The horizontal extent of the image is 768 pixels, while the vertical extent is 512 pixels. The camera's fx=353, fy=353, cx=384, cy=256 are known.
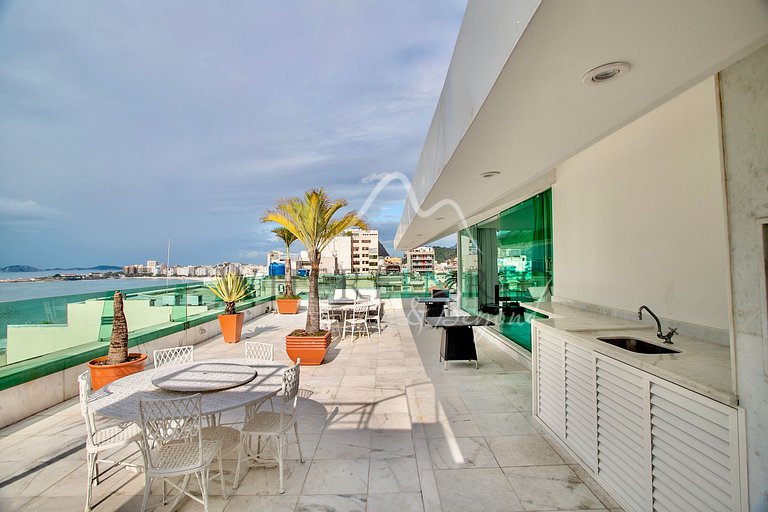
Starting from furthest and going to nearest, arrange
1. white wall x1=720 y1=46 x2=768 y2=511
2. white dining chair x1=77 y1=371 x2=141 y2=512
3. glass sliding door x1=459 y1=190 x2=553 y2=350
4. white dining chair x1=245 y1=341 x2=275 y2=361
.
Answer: glass sliding door x1=459 y1=190 x2=553 y2=350
white dining chair x1=245 y1=341 x2=275 y2=361
white dining chair x1=77 y1=371 x2=141 y2=512
white wall x1=720 y1=46 x2=768 y2=511

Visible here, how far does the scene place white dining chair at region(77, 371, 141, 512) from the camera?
2.31 metres

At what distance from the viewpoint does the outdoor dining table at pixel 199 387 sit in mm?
2348

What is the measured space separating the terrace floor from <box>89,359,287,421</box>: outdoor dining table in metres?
0.66

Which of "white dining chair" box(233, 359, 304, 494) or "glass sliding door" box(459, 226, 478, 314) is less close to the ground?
"glass sliding door" box(459, 226, 478, 314)

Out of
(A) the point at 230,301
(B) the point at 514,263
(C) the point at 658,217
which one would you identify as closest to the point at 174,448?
(C) the point at 658,217

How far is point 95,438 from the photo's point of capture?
97.3 inches

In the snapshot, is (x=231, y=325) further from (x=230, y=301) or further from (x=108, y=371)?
(x=108, y=371)

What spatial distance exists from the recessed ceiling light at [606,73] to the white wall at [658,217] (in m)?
0.54

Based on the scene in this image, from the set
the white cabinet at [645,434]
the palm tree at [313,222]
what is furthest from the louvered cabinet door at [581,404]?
the palm tree at [313,222]

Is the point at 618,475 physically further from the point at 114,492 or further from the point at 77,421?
the point at 77,421

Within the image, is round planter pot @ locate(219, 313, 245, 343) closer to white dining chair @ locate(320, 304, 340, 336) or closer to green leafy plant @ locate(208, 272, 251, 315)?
green leafy plant @ locate(208, 272, 251, 315)

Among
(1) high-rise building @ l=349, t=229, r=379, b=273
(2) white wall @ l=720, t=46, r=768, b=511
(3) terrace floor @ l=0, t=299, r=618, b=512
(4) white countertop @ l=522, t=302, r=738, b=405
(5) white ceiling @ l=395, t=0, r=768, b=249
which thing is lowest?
(3) terrace floor @ l=0, t=299, r=618, b=512

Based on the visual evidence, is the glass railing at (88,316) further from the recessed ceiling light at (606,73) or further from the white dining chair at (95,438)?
the recessed ceiling light at (606,73)

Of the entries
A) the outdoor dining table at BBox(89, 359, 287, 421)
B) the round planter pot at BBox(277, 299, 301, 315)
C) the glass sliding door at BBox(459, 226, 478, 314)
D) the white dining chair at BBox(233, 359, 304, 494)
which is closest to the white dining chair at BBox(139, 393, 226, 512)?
the outdoor dining table at BBox(89, 359, 287, 421)
